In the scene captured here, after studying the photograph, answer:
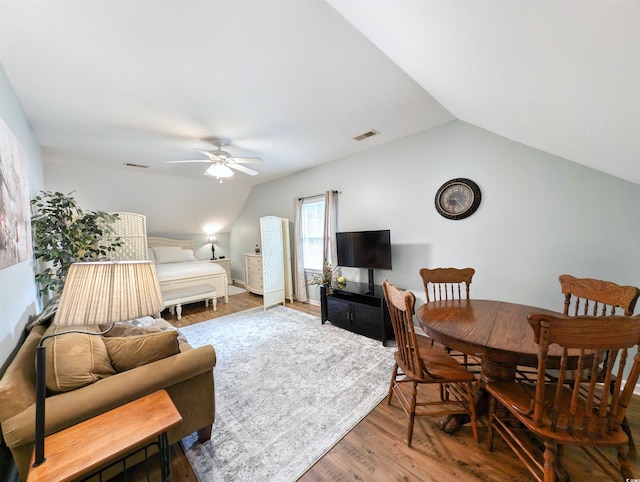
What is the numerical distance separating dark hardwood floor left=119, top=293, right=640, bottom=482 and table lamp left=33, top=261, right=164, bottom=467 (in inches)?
39.1

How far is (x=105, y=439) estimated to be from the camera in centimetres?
98

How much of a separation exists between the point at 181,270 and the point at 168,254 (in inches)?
50.2

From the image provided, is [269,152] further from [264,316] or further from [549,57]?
[549,57]

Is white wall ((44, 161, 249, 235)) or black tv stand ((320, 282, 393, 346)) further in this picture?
white wall ((44, 161, 249, 235))

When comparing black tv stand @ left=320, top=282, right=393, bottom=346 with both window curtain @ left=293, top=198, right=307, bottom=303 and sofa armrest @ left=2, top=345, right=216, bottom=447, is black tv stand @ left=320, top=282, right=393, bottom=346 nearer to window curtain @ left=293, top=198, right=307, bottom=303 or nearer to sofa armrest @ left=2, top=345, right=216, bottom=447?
window curtain @ left=293, top=198, right=307, bottom=303

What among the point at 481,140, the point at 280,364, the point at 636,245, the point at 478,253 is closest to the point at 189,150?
the point at 280,364

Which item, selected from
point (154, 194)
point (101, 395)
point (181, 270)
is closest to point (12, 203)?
point (101, 395)

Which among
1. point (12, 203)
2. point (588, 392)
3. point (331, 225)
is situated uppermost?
point (12, 203)

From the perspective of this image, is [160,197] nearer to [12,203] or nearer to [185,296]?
[185,296]

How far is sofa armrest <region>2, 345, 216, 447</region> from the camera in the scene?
3.23 feet

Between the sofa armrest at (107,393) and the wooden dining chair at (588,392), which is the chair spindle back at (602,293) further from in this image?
the sofa armrest at (107,393)

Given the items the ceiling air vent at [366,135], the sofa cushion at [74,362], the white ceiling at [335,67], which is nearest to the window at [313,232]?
the ceiling air vent at [366,135]

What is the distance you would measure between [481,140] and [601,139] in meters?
1.15

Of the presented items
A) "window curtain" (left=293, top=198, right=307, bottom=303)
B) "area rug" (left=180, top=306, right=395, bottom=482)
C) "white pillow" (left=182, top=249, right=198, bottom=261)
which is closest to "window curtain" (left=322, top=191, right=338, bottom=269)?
"window curtain" (left=293, top=198, right=307, bottom=303)
